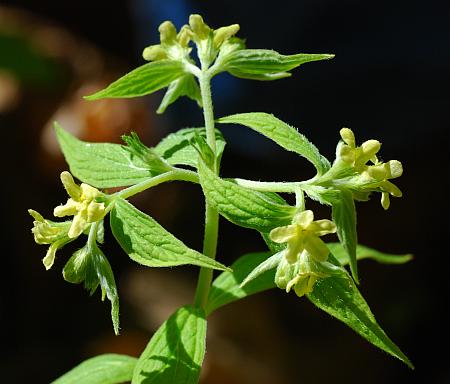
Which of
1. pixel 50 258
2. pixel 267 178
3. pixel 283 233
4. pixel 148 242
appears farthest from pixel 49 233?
pixel 267 178

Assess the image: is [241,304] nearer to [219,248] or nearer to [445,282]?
[219,248]

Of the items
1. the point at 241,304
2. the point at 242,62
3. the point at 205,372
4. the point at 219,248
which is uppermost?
the point at 242,62

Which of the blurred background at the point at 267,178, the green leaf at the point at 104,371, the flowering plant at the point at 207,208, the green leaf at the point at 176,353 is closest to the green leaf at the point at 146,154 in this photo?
the flowering plant at the point at 207,208

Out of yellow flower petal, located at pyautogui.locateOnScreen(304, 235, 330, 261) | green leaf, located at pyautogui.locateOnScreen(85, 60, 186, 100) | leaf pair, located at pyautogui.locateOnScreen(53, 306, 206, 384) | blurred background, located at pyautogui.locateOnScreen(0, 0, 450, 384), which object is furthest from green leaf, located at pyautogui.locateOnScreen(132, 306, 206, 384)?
blurred background, located at pyautogui.locateOnScreen(0, 0, 450, 384)

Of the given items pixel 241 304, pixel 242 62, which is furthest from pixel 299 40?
pixel 242 62

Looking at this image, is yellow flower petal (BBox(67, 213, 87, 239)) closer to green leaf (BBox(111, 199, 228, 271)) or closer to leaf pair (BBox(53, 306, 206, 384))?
green leaf (BBox(111, 199, 228, 271))

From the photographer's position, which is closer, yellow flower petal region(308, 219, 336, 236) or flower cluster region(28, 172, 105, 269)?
yellow flower petal region(308, 219, 336, 236)
